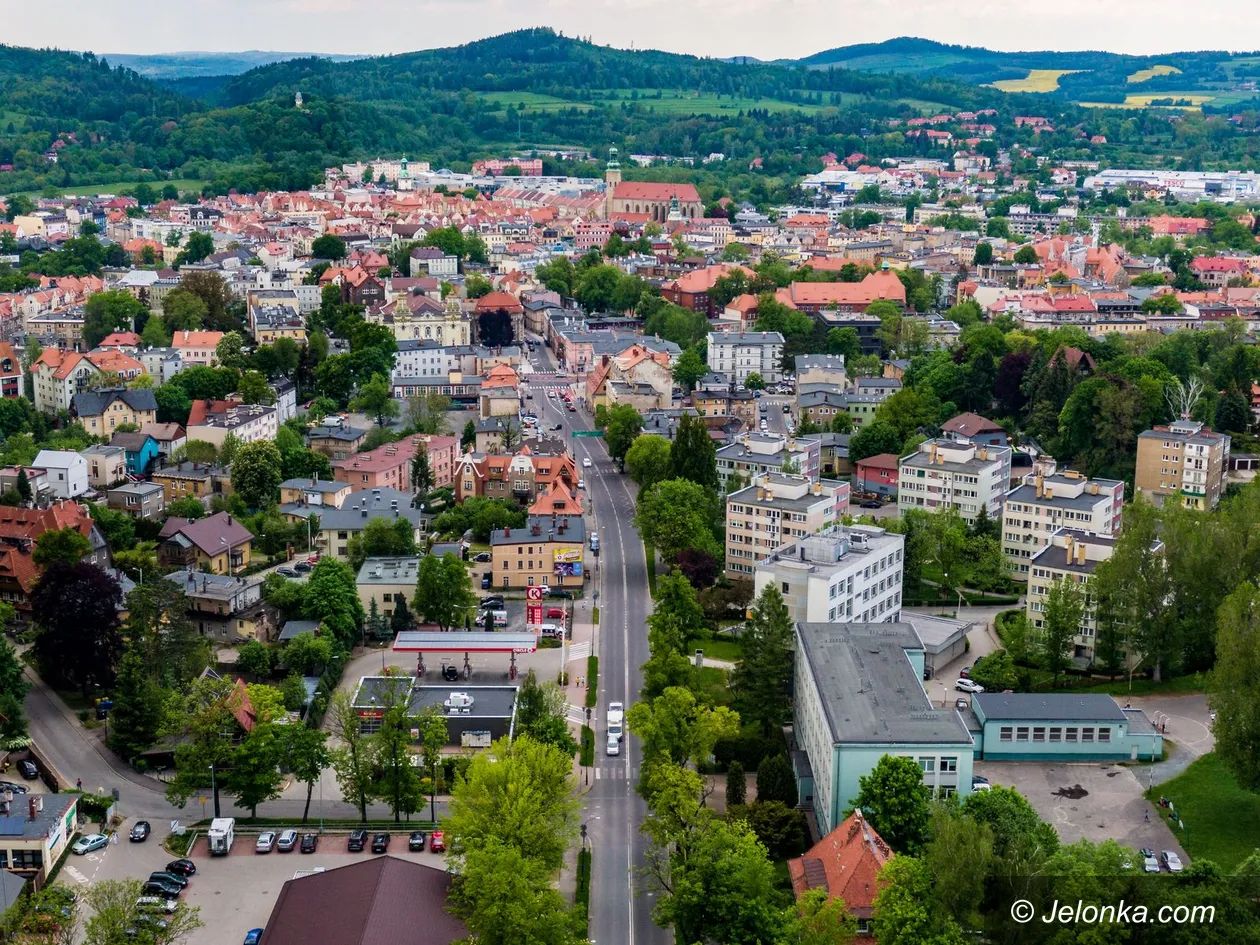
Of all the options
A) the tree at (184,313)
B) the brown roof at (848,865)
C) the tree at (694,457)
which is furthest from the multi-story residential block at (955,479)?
the tree at (184,313)

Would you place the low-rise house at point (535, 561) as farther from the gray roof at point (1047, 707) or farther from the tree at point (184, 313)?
the tree at point (184, 313)

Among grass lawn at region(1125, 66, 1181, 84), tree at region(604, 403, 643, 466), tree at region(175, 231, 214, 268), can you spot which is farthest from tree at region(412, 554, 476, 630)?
grass lawn at region(1125, 66, 1181, 84)

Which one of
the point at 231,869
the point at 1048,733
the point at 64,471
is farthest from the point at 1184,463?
the point at 64,471

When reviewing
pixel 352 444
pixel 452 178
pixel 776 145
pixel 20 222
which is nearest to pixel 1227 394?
pixel 352 444

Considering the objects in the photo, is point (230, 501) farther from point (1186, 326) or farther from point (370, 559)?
point (1186, 326)

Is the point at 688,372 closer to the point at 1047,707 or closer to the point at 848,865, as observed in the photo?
the point at 1047,707

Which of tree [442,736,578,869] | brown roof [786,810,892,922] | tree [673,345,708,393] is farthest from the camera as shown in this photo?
tree [673,345,708,393]

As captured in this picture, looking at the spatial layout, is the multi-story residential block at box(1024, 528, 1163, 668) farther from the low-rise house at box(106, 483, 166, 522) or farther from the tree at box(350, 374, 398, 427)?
the tree at box(350, 374, 398, 427)
